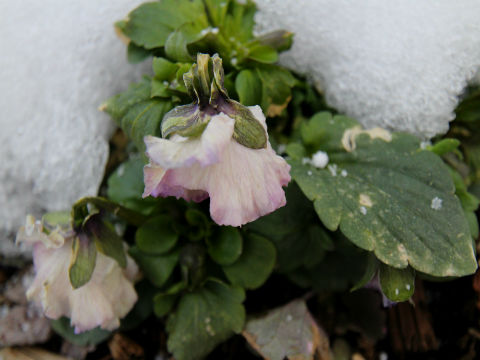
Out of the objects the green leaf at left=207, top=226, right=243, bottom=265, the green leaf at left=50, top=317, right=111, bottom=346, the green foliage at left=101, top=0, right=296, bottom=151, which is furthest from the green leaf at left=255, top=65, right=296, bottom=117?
the green leaf at left=50, top=317, right=111, bottom=346

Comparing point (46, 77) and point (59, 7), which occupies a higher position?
point (59, 7)

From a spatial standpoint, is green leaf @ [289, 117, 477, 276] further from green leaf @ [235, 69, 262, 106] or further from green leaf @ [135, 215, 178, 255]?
green leaf @ [135, 215, 178, 255]

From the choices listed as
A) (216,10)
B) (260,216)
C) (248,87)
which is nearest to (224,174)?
(260,216)

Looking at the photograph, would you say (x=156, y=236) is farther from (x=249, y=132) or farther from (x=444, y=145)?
(x=444, y=145)

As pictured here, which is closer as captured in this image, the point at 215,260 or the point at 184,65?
the point at 184,65

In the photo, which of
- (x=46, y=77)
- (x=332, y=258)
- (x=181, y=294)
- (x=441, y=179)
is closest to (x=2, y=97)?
(x=46, y=77)

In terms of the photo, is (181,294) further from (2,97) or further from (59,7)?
(59,7)
